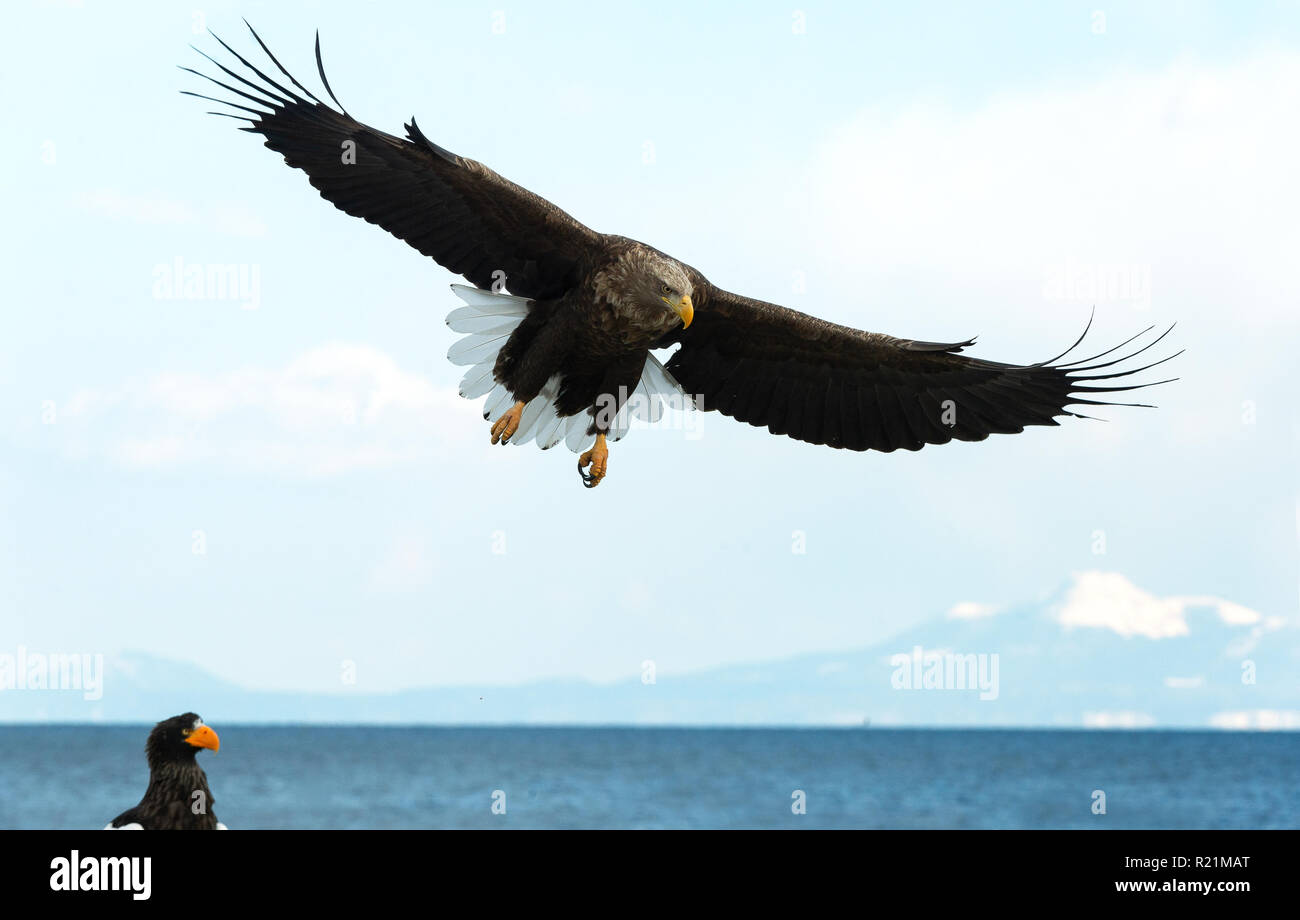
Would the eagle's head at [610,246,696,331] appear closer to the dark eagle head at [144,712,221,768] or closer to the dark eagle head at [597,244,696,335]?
the dark eagle head at [597,244,696,335]

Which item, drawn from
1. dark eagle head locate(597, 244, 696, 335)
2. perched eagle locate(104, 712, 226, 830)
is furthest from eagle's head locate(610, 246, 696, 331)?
perched eagle locate(104, 712, 226, 830)

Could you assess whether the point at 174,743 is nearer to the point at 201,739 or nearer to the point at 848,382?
the point at 201,739

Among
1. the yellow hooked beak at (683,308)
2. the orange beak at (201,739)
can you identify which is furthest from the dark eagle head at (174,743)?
the yellow hooked beak at (683,308)

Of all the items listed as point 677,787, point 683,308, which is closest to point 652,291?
point 683,308

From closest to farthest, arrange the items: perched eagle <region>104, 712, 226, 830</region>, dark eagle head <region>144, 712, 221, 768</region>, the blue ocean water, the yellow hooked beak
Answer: the yellow hooked beak, perched eagle <region>104, 712, 226, 830</region>, dark eagle head <region>144, 712, 221, 768</region>, the blue ocean water

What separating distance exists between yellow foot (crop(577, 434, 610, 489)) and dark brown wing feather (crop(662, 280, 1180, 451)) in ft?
2.14

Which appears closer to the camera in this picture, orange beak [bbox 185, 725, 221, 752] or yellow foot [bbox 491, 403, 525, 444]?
orange beak [bbox 185, 725, 221, 752]

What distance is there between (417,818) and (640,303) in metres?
34.4

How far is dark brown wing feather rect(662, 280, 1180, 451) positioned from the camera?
7.28m

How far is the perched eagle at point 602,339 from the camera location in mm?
6508
